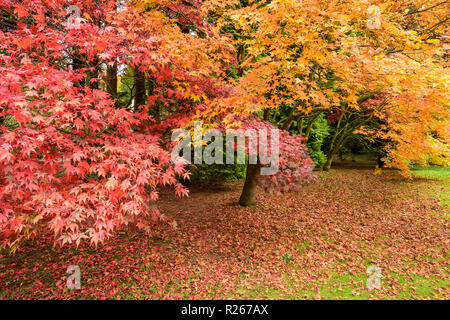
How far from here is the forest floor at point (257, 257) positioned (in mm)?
4047

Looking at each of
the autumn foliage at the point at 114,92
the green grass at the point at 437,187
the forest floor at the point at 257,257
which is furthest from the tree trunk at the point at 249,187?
the green grass at the point at 437,187

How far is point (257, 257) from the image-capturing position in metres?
5.04

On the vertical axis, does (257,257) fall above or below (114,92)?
below

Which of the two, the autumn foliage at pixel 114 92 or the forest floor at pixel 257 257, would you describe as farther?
the forest floor at pixel 257 257

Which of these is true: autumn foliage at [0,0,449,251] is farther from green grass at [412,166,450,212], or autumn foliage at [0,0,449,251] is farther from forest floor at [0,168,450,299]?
green grass at [412,166,450,212]

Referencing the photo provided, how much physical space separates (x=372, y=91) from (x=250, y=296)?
6.07 m

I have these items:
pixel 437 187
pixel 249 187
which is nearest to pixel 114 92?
pixel 249 187

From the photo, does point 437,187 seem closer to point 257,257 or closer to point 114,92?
point 257,257

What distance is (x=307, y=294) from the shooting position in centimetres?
401

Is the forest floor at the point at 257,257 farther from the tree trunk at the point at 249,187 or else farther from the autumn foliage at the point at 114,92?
the autumn foliage at the point at 114,92

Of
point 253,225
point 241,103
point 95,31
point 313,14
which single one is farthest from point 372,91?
point 95,31

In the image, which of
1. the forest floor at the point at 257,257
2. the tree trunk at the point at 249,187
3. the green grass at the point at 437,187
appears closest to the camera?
the forest floor at the point at 257,257

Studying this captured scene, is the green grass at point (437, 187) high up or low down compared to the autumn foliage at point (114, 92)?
down
